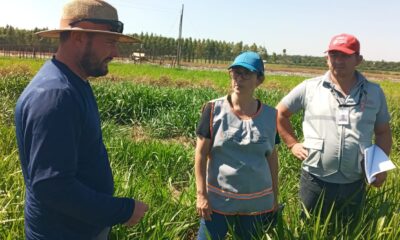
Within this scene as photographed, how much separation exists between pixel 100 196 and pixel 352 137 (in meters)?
1.95

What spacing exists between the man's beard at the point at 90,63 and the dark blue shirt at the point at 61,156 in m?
0.06

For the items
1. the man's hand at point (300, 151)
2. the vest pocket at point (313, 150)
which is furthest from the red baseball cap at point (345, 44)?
the man's hand at point (300, 151)

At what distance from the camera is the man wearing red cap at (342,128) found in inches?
106

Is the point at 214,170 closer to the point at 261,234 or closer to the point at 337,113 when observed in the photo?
the point at 261,234

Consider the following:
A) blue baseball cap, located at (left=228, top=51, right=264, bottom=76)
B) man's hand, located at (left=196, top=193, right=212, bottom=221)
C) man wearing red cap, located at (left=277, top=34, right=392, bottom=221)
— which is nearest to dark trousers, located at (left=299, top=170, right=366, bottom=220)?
man wearing red cap, located at (left=277, top=34, right=392, bottom=221)

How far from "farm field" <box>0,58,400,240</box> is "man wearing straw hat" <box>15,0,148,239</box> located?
82 cm

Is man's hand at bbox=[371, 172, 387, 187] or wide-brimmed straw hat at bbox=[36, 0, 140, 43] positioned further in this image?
man's hand at bbox=[371, 172, 387, 187]

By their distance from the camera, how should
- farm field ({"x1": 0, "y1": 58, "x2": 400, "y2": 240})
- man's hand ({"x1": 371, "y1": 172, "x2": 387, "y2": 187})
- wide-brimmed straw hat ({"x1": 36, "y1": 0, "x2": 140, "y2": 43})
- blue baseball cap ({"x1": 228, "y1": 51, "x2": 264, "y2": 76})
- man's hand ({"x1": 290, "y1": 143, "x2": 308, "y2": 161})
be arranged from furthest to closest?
1. man's hand ({"x1": 290, "y1": 143, "x2": 308, "y2": 161})
2. man's hand ({"x1": 371, "y1": 172, "x2": 387, "y2": 187})
3. farm field ({"x1": 0, "y1": 58, "x2": 400, "y2": 240})
4. blue baseball cap ({"x1": 228, "y1": 51, "x2": 264, "y2": 76})
5. wide-brimmed straw hat ({"x1": 36, "y1": 0, "x2": 140, "y2": 43})

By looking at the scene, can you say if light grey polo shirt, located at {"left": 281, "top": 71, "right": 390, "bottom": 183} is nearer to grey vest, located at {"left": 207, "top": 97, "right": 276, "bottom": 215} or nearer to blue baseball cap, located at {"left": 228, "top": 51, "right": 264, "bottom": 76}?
grey vest, located at {"left": 207, "top": 97, "right": 276, "bottom": 215}

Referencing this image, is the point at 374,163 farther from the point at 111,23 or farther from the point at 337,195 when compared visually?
the point at 111,23

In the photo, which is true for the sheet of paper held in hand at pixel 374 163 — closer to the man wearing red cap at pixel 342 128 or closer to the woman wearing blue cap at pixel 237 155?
the man wearing red cap at pixel 342 128

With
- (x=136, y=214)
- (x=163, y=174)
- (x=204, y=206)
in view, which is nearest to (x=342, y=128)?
(x=204, y=206)

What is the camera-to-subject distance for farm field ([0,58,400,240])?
247 cm

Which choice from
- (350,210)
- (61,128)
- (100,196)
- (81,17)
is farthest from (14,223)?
(350,210)
